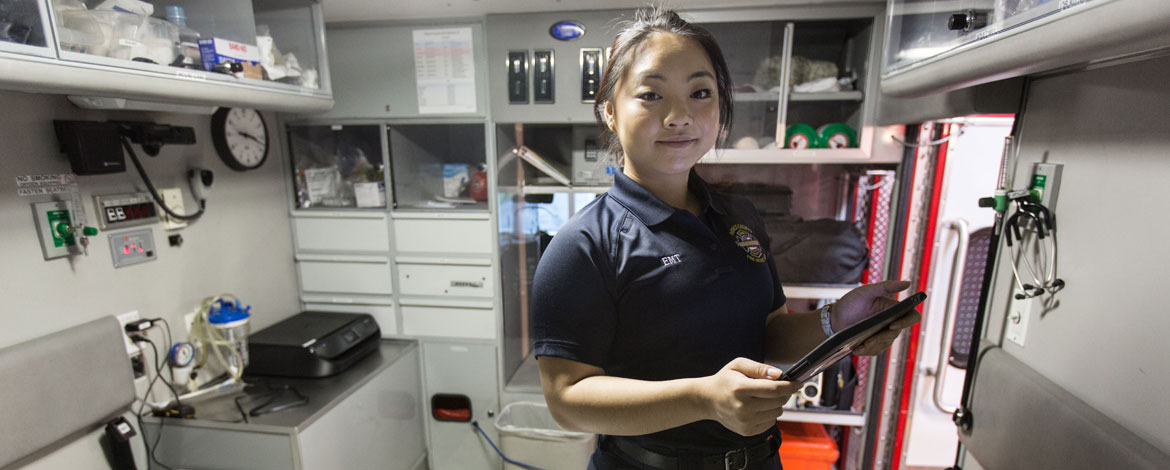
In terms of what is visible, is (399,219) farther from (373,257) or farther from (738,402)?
(738,402)

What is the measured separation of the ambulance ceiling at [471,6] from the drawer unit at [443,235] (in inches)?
35.6

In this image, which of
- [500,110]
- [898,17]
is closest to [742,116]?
[898,17]

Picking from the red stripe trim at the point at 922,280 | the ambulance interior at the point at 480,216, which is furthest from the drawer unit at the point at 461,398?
the red stripe trim at the point at 922,280

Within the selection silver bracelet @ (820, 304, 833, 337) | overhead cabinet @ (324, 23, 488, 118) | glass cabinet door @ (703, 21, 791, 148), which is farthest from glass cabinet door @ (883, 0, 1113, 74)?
overhead cabinet @ (324, 23, 488, 118)

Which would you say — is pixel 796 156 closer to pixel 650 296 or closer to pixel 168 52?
pixel 650 296

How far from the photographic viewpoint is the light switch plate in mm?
1298

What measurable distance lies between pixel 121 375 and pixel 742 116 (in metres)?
2.53

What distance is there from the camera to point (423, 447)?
255 centimetres

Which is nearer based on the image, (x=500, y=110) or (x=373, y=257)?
(x=500, y=110)

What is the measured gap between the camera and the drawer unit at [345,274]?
7.95ft

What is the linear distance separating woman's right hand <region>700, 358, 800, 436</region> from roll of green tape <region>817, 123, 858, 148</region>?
1587mm

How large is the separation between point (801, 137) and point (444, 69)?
5.15 ft

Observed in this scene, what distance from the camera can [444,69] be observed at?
220cm

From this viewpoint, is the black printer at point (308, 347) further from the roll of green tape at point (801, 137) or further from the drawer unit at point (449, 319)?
the roll of green tape at point (801, 137)
